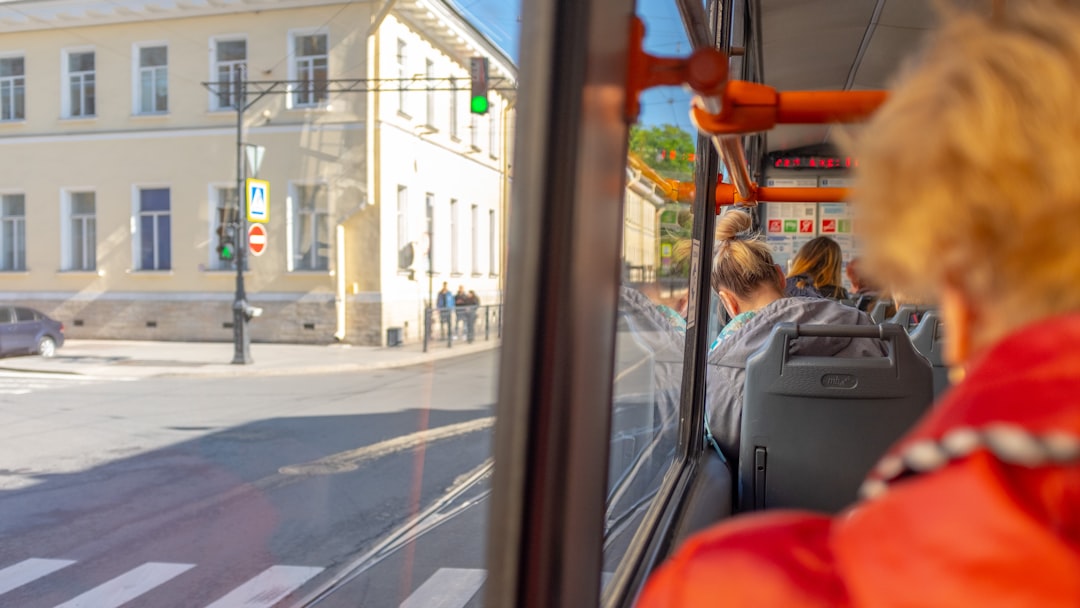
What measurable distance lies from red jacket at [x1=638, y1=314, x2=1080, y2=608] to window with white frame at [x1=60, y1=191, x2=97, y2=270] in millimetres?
21591

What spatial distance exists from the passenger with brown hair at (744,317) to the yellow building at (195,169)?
1482cm

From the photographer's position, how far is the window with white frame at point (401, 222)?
18.6 m

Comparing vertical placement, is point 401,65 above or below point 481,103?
above

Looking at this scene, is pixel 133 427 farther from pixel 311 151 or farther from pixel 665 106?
pixel 311 151

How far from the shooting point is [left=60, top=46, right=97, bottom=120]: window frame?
19250mm

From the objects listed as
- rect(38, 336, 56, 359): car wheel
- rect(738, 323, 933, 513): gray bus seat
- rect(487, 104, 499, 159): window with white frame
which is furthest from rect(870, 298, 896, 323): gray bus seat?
rect(38, 336, 56, 359): car wheel

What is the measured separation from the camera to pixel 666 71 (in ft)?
3.11

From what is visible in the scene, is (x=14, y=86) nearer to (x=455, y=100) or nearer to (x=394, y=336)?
(x=394, y=336)

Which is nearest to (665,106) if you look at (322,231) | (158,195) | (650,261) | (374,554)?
(650,261)

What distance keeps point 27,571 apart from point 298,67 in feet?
50.2

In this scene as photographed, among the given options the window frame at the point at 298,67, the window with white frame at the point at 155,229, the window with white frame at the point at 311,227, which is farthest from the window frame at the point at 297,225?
the window with white frame at the point at 155,229

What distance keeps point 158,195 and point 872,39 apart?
17.0m

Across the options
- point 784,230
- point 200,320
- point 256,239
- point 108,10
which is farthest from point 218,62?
point 784,230

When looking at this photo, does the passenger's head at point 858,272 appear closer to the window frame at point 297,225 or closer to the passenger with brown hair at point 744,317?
the passenger with brown hair at point 744,317
